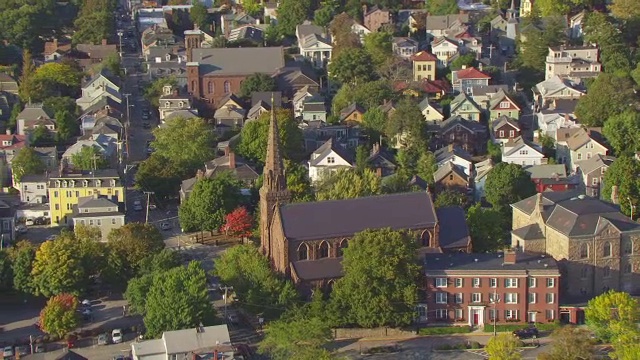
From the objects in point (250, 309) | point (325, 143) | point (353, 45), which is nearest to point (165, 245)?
point (250, 309)

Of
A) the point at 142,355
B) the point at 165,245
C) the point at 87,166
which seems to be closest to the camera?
the point at 142,355

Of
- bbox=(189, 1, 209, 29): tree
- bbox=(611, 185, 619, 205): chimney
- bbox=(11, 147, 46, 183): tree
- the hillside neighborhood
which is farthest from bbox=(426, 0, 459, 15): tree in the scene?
bbox=(11, 147, 46, 183): tree

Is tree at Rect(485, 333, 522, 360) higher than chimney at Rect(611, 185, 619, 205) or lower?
lower

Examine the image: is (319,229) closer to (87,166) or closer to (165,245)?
(165,245)

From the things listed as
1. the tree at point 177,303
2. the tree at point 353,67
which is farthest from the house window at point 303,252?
the tree at point 353,67

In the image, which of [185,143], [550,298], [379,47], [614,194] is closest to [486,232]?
[550,298]

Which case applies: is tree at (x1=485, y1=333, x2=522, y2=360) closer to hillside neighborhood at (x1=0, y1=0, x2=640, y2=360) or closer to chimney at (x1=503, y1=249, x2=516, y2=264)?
hillside neighborhood at (x1=0, y1=0, x2=640, y2=360)
